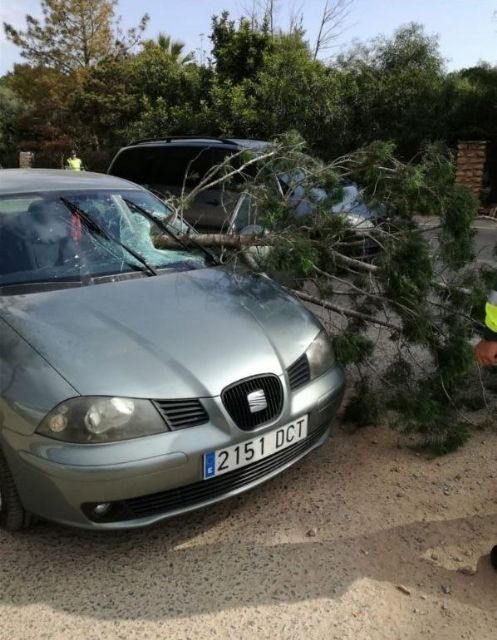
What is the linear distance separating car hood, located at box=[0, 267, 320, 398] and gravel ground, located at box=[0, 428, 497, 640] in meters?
0.75

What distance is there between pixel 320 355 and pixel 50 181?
6.91ft

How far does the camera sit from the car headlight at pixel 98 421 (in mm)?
2451

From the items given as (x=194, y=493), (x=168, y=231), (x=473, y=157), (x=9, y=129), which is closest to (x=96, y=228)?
(x=168, y=231)

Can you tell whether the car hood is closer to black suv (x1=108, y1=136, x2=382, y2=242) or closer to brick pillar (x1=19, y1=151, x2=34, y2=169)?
black suv (x1=108, y1=136, x2=382, y2=242)

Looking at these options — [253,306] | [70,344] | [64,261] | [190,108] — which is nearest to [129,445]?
[70,344]

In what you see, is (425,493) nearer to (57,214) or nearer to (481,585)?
(481,585)

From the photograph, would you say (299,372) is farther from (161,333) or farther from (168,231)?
(168,231)

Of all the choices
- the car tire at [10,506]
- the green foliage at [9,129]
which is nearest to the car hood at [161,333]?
the car tire at [10,506]

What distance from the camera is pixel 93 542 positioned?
2.81 meters

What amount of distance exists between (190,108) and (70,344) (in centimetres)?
1648

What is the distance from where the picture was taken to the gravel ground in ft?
7.55

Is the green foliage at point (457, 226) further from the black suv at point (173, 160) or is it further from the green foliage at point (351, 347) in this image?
the black suv at point (173, 160)

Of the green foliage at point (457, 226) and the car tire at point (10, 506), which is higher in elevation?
the green foliage at point (457, 226)

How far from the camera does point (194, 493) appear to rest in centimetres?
264
